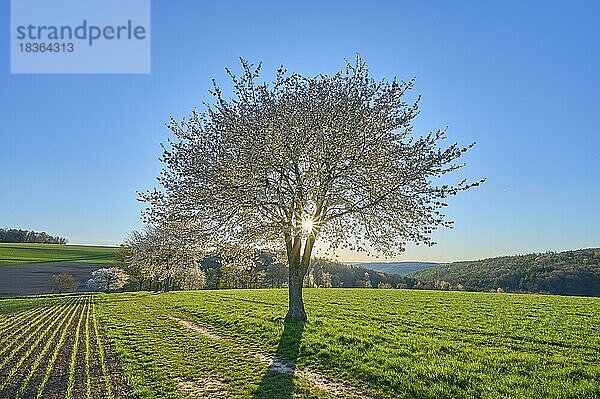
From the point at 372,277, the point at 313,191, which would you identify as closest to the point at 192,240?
the point at 313,191

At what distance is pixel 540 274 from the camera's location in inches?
3366

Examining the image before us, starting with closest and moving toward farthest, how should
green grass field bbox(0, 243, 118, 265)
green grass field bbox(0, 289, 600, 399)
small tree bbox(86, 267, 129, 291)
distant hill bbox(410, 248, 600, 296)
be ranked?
1. green grass field bbox(0, 289, 600, 399)
2. small tree bbox(86, 267, 129, 291)
3. distant hill bbox(410, 248, 600, 296)
4. green grass field bbox(0, 243, 118, 265)

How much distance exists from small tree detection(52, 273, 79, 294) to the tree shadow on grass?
2527 inches

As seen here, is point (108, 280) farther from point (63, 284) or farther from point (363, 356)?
point (363, 356)

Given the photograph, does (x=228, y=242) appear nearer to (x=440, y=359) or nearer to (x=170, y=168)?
(x=170, y=168)

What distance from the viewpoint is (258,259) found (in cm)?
2356

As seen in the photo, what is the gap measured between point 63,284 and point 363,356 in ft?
233

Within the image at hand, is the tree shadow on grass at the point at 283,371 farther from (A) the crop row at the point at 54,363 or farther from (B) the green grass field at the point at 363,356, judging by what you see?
(A) the crop row at the point at 54,363

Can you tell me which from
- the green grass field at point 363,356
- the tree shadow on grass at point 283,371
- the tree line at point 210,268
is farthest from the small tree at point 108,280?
the tree shadow on grass at point 283,371

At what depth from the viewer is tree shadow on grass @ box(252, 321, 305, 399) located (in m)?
10.1

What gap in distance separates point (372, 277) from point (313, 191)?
329 feet

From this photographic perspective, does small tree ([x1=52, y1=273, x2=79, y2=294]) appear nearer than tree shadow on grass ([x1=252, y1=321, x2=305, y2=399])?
No

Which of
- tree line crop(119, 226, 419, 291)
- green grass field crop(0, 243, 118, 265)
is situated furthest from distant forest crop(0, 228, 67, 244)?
tree line crop(119, 226, 419, 291)

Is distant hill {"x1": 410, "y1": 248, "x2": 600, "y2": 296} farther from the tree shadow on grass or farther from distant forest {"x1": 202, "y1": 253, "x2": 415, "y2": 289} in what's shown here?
the tree shadow on grass
